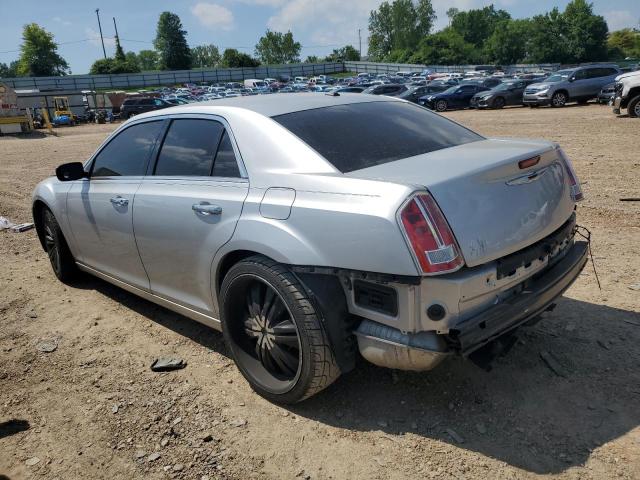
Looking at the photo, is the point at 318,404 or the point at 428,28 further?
the point at 428,28

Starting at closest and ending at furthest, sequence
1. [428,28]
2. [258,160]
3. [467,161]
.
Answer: [467,161], [258,160], [428,28]

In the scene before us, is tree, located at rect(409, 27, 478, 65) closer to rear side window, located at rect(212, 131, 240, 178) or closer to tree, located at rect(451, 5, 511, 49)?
tree, located at rect(451, 5, 511, 49)

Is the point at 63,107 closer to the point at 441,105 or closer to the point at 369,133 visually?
the point at 441,105

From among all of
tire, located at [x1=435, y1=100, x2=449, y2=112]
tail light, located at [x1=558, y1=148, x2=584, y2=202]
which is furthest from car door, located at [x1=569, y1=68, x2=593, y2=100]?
tail light, located at [x1=558, y1=148, x2=584, y2=202]

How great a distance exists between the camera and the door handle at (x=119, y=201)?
146 inches

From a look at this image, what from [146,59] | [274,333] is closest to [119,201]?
[274,333]

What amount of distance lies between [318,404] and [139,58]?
575ft

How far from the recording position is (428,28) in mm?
138750

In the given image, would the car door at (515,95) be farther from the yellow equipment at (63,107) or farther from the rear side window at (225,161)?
the yellow equipment at (63,107)

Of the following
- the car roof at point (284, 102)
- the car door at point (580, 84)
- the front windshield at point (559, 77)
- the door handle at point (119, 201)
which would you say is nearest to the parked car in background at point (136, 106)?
the front windshield at point (559, 77)

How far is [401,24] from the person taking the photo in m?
138

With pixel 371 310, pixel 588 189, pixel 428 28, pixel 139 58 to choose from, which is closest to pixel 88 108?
pixel 588 189

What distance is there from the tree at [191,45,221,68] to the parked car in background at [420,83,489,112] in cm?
14579

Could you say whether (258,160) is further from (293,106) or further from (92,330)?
(92,330)
